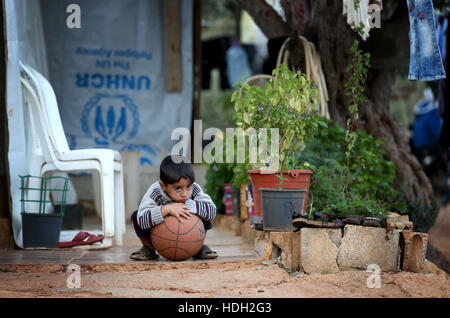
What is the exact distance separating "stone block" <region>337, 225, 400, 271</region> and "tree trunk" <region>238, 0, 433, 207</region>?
229cm

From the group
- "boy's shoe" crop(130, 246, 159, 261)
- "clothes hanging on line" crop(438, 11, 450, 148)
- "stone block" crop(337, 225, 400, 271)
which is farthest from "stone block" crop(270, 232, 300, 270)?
"clothes hanging on line" crop(438, 11, 450, 148)

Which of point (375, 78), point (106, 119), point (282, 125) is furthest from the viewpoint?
point (106, 119)

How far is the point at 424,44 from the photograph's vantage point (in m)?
4.65

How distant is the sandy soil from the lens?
2885mm

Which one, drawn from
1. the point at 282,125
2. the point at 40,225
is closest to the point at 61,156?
the point at 40,225

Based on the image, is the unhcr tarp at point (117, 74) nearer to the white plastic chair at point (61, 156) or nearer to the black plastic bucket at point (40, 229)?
the white plastic chair at point (61, 156)

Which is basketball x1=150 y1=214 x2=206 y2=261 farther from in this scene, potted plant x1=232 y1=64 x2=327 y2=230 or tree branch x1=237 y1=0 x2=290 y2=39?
tree branch x1=237 y1=0 x2=290 y2=39

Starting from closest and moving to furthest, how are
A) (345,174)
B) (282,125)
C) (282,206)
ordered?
(282,206) < (282,125) < (345,174)

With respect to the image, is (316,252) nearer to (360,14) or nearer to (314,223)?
(314,223)

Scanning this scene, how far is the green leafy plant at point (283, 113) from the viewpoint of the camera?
4.02 meters

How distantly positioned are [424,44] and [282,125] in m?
1.52

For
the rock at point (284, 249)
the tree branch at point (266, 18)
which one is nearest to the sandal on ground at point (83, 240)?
the rock at point (284, 249)

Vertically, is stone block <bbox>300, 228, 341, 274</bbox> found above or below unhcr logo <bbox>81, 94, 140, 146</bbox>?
below

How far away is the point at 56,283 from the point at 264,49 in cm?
823
